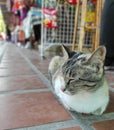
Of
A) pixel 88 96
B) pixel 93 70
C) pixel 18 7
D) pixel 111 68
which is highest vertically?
pixel 18 7

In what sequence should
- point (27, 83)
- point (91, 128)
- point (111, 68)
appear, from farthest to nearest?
point (111, 68)
point (27, 83)
point (91, 128)

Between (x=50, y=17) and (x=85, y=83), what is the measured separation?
2.28 meters

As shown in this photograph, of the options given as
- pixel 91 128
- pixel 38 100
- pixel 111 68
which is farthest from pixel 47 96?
pixel 111 68

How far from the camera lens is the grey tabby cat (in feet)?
2.74

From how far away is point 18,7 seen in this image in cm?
497

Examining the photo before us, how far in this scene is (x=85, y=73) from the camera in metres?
A: 0.83

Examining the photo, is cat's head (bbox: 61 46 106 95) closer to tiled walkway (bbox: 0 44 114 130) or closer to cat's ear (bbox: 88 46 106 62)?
cat's ear (bbox: 88 46 106 62)

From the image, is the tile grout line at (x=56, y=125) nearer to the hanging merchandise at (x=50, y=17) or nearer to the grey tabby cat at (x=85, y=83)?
the grey tabby cat at (x=85, y=83)

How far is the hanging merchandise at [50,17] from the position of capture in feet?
9.78

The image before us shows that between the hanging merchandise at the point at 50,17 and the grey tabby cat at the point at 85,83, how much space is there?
6.89 ft

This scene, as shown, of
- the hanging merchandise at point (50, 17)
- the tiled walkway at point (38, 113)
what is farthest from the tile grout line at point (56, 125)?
the hanging merchandise at point (50, 17)

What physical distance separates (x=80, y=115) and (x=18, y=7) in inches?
173

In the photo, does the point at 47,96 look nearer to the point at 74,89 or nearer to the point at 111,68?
the point at 74,89

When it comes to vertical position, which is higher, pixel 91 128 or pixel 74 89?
pixel 74 89
